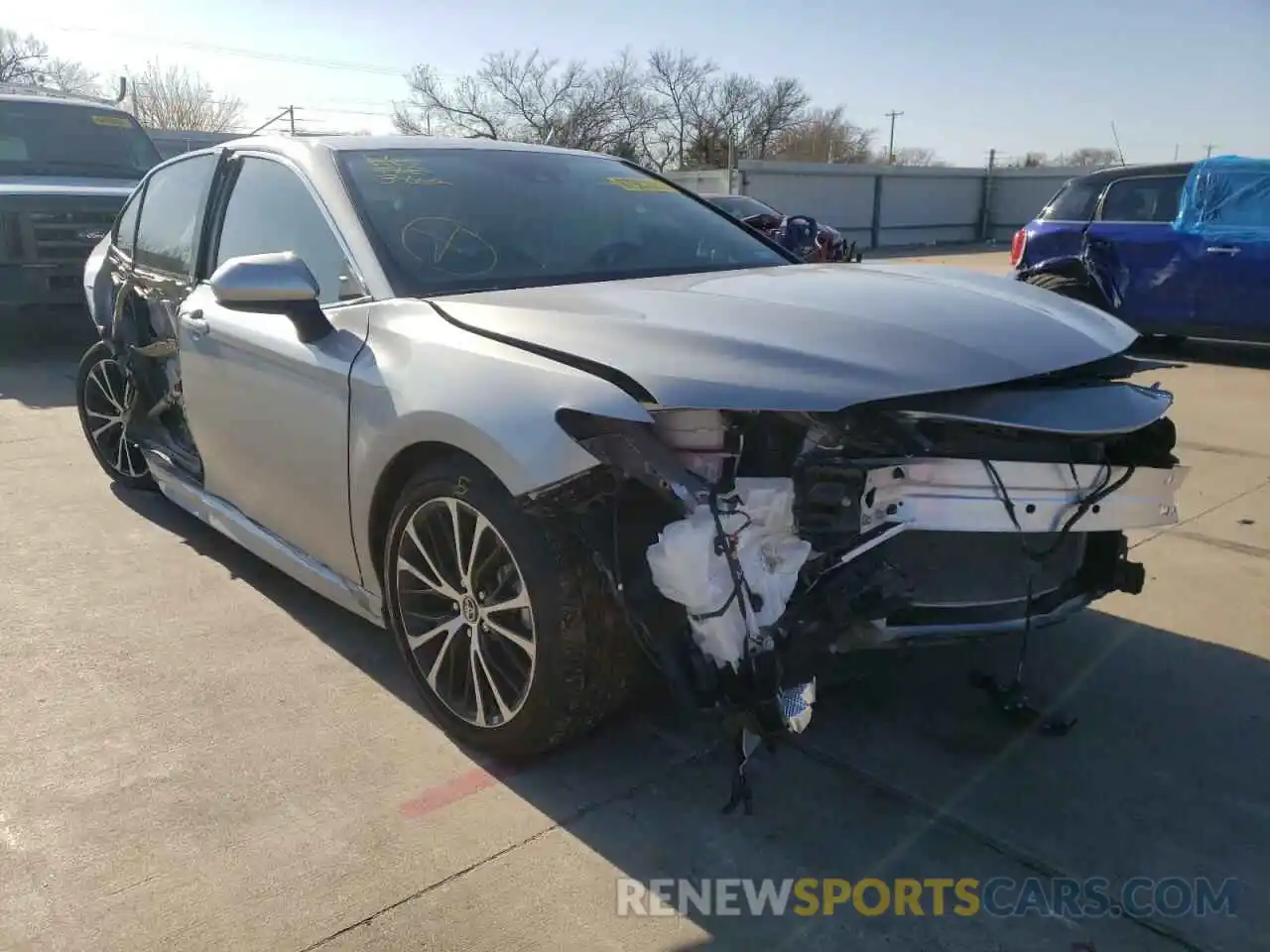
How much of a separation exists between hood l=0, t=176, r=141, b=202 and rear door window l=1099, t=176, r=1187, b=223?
29.5 feet

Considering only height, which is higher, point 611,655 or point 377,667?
point 611,655

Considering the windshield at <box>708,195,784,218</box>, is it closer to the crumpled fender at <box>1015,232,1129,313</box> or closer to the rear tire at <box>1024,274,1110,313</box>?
the crumpled fender at <box>1015,232,1129,313</box>

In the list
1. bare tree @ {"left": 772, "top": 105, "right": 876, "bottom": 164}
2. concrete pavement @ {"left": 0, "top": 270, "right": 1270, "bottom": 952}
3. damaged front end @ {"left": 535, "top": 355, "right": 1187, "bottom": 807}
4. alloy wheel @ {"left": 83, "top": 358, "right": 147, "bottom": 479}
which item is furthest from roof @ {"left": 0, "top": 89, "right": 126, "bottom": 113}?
bare tree @ {"left": 772, "top": 105, "right": 876, "bottom": 164}

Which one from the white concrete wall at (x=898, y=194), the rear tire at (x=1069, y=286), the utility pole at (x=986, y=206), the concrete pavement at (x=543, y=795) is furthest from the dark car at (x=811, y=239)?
the utility pole at (x=986, y=206)

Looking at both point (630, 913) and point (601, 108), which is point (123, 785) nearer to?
point (630, 913)

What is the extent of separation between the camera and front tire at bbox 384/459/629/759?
2.50 meters

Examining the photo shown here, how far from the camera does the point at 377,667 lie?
3.41 meters

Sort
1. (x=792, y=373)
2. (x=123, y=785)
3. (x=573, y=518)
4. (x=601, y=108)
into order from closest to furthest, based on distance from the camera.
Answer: (x=792, y=373) < (x=573, y=518) < (x=123, y=785) < (x=601, y=108)

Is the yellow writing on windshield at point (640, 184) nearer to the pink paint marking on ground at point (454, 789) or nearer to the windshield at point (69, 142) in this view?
the pink paint marking on ground at point (454, 789)

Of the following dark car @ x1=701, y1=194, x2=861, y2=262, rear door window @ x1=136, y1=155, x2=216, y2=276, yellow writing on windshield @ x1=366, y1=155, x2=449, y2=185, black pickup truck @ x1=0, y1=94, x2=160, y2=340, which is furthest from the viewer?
dark car @ x1=701, y1=194, x2=861, y2=262

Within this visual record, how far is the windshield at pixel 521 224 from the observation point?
314cm

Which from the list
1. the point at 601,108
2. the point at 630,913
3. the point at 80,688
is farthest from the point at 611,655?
the point at 601,108

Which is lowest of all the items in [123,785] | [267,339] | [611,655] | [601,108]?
[123,785]

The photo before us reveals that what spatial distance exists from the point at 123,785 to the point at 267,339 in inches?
55.9
